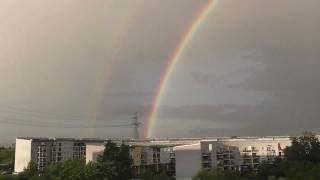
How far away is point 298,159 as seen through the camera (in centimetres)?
5853

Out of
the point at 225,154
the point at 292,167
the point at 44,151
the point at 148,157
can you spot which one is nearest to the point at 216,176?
the point at 292,167

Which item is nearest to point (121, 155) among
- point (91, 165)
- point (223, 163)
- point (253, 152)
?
point (91, 165)

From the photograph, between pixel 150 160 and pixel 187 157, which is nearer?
pixel 187 157

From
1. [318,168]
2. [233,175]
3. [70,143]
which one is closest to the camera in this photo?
[318,168]

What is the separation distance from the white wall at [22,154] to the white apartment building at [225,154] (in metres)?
26.4

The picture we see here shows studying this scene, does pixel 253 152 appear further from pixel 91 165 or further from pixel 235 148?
pixel 91 165

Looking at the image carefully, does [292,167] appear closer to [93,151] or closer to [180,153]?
[180,153]

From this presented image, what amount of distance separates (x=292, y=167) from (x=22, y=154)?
4681 cm

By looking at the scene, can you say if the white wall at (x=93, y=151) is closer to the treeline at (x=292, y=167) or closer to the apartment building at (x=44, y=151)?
the apartment building at (x=44, y=151)

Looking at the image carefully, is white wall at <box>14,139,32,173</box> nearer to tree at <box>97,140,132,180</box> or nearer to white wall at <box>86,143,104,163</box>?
white wall at <box>86,143,104,163</box>

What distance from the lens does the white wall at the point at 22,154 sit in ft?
242

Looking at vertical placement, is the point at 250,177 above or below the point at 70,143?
below

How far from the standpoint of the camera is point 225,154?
6731cm

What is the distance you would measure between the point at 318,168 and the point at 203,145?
23630mm
